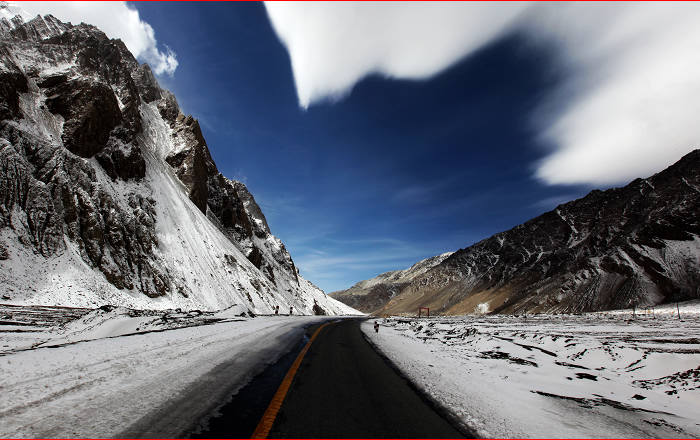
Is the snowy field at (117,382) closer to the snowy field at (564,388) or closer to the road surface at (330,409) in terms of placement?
the road surface at (330,409)

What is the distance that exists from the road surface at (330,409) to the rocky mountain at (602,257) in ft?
299

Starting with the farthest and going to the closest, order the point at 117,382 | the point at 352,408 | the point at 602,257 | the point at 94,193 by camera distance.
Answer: the point at 602,257 → the point at 94,193 → the point at 117,382 → the point at 352,408

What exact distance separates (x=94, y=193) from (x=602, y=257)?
11096cm

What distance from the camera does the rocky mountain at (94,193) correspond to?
95.3 feet

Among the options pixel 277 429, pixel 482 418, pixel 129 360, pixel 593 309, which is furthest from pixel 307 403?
pixel 593 309

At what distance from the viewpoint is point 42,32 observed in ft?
165

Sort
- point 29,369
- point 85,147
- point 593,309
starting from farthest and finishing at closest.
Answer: point 593,309 → point 85,147 → point 29,369

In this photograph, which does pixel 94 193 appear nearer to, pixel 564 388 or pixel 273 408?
pixel 273 408

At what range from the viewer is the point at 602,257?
90812 millimetres

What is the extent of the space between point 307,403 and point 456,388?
3.05m

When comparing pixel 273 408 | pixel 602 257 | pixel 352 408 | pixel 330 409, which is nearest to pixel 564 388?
pixel 352 408

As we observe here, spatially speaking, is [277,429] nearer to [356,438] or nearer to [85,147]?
[356,438]

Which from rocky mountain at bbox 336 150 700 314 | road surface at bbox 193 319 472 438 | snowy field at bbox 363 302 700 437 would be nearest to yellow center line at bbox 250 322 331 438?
road surface at bbox 193 319 472 438

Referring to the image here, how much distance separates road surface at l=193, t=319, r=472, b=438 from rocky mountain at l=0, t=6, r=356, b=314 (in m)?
27.6
